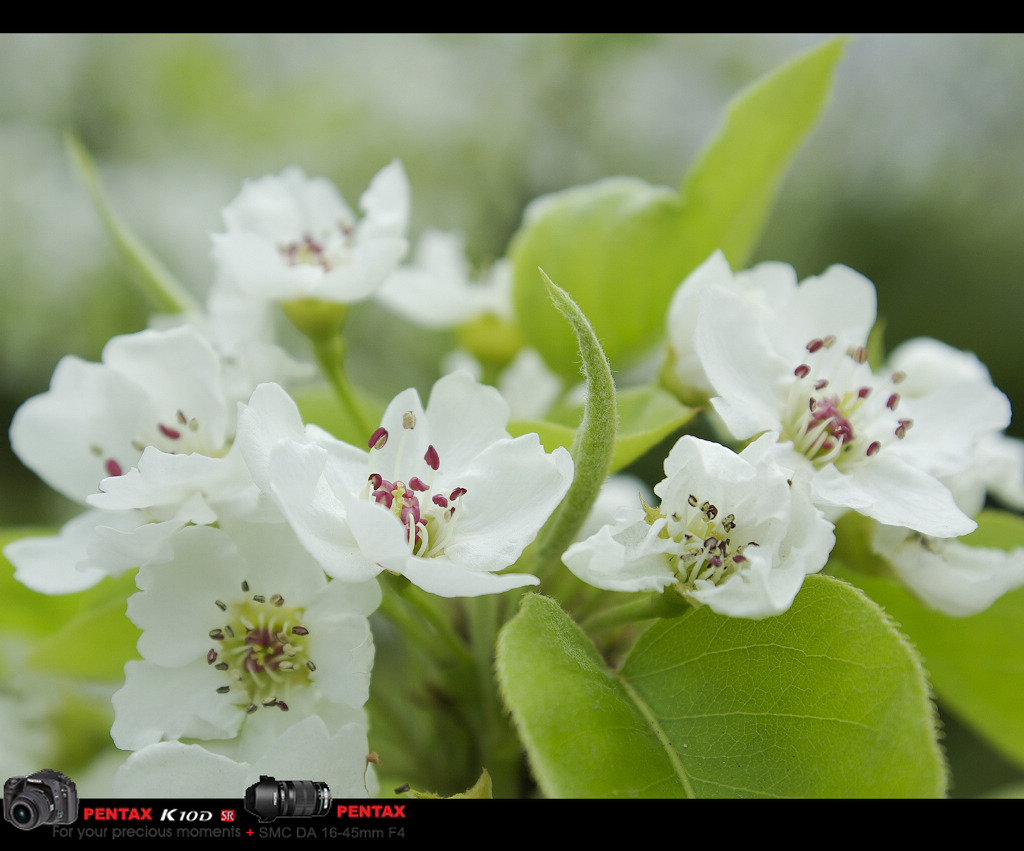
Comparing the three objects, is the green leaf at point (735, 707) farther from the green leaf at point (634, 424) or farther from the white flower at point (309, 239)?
the white flower at point (309, 239)

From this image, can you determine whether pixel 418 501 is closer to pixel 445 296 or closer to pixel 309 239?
pixel 309 239

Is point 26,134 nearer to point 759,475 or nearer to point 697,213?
point 697,213

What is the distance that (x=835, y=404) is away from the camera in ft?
1.85

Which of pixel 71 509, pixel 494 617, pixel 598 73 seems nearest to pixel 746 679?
pixel 494 617

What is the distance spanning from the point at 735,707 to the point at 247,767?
0.82 feet

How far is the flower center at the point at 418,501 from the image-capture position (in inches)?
19.5

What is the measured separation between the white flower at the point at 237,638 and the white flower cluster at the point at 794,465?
0.48ft

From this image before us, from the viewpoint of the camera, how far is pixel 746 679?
46 centimetres

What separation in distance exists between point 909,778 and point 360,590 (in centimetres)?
29

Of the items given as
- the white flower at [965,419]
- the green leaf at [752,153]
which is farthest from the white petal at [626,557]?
the green leaf at [752,153]

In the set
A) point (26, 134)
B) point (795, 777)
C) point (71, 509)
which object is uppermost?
point (795, 777)

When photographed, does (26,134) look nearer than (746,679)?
No
